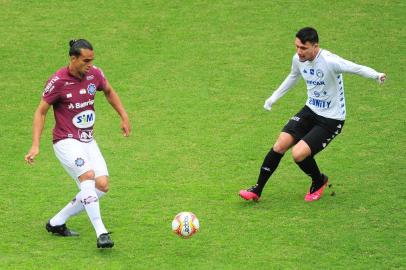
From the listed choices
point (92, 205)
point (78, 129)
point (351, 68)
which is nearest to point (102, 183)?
point (92, 205)

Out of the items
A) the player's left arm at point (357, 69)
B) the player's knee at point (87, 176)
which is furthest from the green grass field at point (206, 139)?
the player's left arm at point (357, 69)

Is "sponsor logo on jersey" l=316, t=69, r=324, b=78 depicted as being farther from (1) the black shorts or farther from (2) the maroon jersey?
(2) the maroon jersey

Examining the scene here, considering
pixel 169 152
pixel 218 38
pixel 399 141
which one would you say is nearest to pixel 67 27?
pixel 218 38

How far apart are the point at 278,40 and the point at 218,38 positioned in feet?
3.79

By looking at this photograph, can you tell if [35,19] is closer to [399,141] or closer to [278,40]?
[278,40]

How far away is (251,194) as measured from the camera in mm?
11180

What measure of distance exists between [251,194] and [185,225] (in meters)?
1.57

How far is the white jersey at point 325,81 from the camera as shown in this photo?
36.0ft

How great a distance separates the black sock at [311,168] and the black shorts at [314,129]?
0.17 meters

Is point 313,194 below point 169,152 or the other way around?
below

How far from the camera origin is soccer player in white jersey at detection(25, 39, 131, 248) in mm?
9750

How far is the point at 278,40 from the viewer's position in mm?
17016

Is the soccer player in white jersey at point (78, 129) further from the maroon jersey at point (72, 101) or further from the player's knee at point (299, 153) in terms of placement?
the player's knee at point (299, 153)

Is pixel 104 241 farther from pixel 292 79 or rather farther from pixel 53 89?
pixel 292 79
